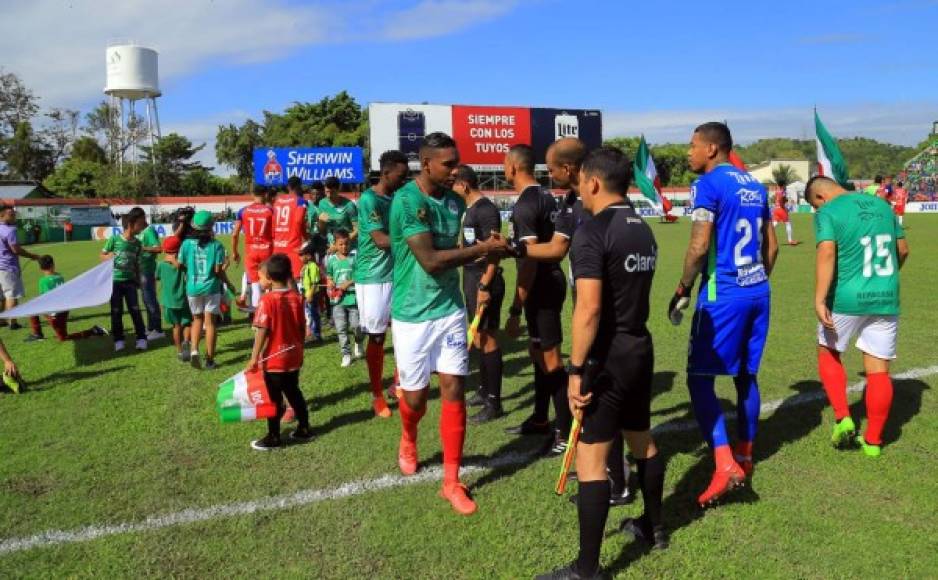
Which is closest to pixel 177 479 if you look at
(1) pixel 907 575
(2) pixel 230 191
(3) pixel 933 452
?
(1) pixel 907 575

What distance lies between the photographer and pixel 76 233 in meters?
44.1

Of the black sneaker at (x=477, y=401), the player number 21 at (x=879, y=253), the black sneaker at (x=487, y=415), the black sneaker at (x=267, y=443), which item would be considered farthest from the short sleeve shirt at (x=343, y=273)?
the player number 21 at (x=879, y=253)

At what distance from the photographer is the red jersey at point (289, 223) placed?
340 inches

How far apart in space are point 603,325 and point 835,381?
2.77m

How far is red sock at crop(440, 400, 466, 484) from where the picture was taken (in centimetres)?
429

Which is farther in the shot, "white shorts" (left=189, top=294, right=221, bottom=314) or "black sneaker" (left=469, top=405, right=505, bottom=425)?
"white shorts" (left=189, top=294, right=221, bottom=314)

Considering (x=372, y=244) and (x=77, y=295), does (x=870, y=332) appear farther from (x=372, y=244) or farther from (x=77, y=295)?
(x=77, y=295)

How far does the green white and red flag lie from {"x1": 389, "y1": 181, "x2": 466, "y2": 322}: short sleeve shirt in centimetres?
160

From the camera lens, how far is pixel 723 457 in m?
4.10

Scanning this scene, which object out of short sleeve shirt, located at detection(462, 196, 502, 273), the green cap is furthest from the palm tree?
short sleeve shirt, located at detection(462, 196, 502, 273)

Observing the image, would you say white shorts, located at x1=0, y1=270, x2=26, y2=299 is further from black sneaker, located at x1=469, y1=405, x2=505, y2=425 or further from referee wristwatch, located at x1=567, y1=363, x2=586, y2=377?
referee wristwatch, located at x1=567, y1=363, x2=586, y2=377

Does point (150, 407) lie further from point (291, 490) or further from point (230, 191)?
point (230, 191)

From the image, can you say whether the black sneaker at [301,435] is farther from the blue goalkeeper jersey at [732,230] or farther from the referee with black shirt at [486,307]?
the blue goalkeeper jersey at [732,230]

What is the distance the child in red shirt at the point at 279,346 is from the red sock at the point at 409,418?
120 cm
